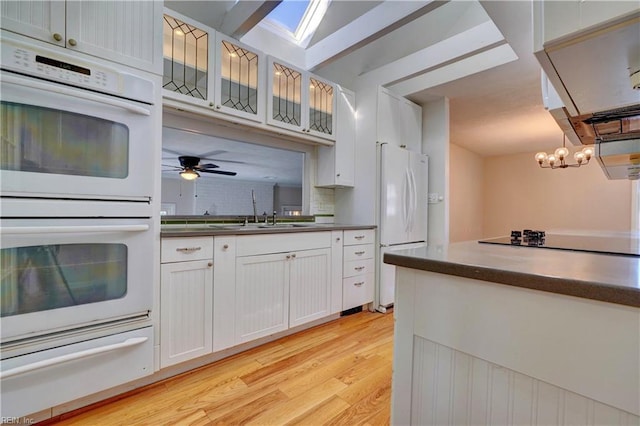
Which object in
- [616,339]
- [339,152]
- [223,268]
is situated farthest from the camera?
[339,152]

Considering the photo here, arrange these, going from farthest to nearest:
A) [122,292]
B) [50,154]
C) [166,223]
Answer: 1. [166,223]
2. [122,292]
3. [50,154]

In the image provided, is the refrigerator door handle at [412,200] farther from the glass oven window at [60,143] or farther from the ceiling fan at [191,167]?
the glass oven window at [60,143]

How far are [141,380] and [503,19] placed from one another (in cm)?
313

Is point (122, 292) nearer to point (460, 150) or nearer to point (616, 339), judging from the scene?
point (616, 339)

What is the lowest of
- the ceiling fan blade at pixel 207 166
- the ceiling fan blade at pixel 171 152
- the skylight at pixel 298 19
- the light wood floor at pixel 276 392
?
the light wood floor at pixel 276 392

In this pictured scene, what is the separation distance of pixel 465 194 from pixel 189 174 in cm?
537

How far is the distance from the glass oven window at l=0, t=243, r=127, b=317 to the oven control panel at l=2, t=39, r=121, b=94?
0.76 m

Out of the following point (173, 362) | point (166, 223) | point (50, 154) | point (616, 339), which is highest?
point (50, 154)

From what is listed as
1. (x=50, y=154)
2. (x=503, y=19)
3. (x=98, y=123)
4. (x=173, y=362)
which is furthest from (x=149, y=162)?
(x=503, y=19)

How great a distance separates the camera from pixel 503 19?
192cm

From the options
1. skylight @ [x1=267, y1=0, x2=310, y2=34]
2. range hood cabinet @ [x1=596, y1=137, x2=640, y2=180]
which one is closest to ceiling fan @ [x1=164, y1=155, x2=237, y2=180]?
skylight @ [x1=267, y1=0, x2=310, y2=34]

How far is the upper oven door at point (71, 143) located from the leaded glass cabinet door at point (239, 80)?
689 mm

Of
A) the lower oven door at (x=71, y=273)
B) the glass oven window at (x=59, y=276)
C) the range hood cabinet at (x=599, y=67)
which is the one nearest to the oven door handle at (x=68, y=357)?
the lower oven door at (x=71, y=273)

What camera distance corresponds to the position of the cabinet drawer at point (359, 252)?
8.88ft
